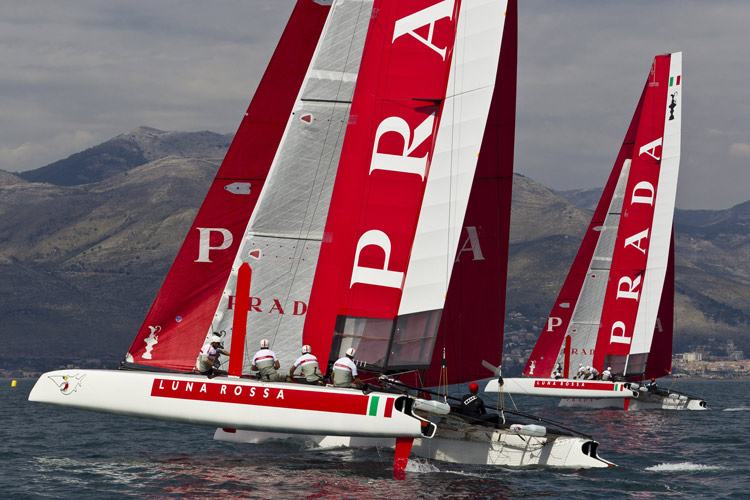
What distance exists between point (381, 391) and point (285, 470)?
6.95 ft

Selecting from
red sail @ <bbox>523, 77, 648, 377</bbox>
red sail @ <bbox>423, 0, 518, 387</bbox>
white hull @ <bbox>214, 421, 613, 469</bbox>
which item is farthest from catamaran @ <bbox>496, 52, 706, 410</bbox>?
white hull @ <bbox>214, 421, 613, 469</bbox>

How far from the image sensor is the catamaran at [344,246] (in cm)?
1584

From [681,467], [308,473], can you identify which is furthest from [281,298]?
[681,467]

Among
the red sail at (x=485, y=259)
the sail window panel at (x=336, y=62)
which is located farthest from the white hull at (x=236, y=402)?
the red sail at (x=485, y=259)

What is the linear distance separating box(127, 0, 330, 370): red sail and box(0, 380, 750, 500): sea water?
7.05 ft

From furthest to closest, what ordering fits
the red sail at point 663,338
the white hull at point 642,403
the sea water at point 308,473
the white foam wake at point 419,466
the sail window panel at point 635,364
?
the red sail at point 663,338 < the sail window panel at point 635,364 < the white hull at point 642,403 < the white foam wake at point 419,466 < the sea water at point 308,473

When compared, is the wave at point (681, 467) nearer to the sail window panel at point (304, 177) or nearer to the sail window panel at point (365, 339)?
the sail window panel at point (365, 339)

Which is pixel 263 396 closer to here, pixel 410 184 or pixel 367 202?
pixel 367 202

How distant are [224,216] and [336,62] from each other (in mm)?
3588

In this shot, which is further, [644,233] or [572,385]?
[572,385]

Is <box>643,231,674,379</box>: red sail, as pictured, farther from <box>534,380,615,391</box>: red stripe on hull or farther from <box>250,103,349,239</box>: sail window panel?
<box>250,103,349,239</box>: sail window panel

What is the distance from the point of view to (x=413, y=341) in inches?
653

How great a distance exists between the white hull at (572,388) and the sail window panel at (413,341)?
16.9m

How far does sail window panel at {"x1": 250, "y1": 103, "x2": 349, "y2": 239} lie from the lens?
19.1 m
